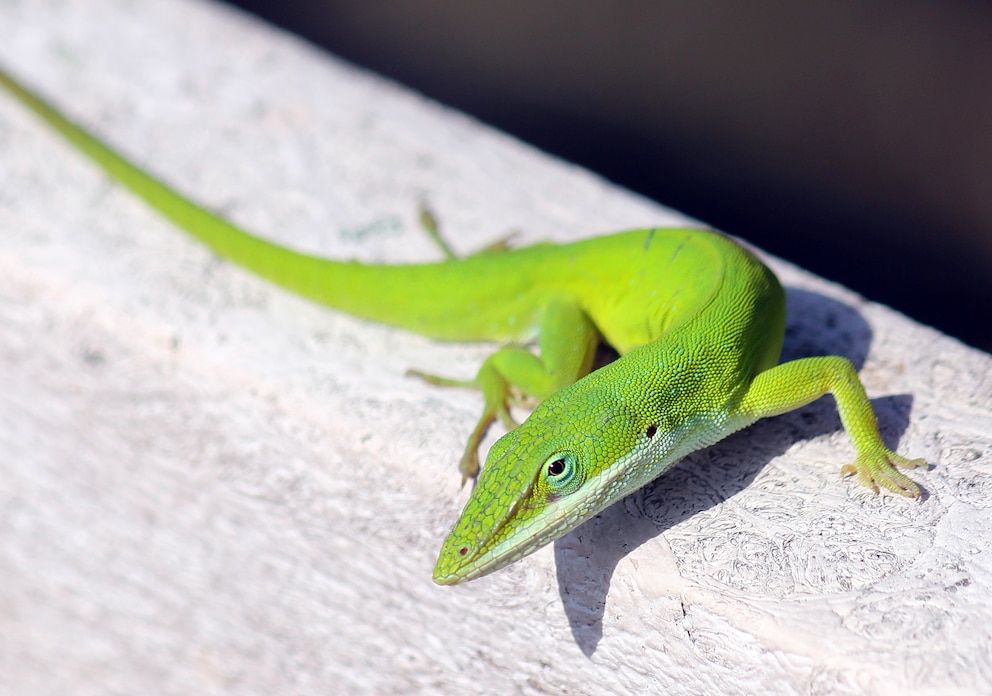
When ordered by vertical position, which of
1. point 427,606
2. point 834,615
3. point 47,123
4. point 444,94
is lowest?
point 444,94

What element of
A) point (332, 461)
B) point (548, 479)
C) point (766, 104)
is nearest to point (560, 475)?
point (548, 479)

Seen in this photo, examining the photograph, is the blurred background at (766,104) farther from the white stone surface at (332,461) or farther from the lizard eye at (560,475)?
the lizard eye at (560,475)

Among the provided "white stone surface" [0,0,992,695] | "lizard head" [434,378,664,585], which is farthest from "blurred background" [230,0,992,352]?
"lizard head" [434,378,664,585]

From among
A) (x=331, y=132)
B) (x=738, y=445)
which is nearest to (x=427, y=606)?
(x=738, y=445)

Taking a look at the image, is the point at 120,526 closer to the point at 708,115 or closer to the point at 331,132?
the point at 331,132

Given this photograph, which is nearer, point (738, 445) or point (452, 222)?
point (738, 445)

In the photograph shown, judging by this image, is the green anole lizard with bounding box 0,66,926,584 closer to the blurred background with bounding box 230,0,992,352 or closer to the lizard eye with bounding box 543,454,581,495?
the lizard eye with bounding box 543,454,581,495

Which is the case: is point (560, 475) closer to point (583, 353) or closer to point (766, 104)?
point (583, 353)
